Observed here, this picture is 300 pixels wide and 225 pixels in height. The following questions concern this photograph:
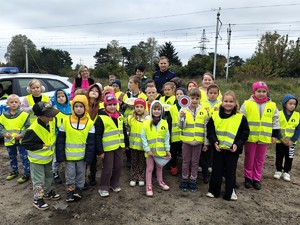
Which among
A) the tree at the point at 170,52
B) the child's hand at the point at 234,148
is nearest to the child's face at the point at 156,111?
the child's hand at the point at 234,148

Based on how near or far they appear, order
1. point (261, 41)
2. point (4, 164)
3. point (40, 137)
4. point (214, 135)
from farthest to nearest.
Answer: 1. point (261, 41)
2. point (4, 164)
3. point (214, 135)
4. point (40, 137)

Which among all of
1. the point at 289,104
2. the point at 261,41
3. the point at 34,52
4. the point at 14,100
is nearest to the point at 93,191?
the point at 14,100

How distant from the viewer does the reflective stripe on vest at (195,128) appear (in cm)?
423

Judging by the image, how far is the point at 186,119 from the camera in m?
4.29

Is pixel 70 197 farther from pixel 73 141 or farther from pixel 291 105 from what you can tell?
pixel 291 105

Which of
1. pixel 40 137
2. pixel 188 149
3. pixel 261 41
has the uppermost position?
pixel 261 41

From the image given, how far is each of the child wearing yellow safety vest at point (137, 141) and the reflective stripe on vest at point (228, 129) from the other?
1.26 metres

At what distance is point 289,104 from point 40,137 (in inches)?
167

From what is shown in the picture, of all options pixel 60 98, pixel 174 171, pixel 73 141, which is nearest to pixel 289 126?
pixel 174 171

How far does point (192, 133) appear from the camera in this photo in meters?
4.23

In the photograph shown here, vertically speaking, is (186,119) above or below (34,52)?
below

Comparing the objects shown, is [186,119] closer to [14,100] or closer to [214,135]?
[214,135]

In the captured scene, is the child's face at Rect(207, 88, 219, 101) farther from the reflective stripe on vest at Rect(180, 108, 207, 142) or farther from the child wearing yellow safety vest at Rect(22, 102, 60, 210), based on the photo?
the child wearing yellow safety vest at Rect(22, 102, 60, 210)

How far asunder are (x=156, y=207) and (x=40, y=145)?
1.89 m
